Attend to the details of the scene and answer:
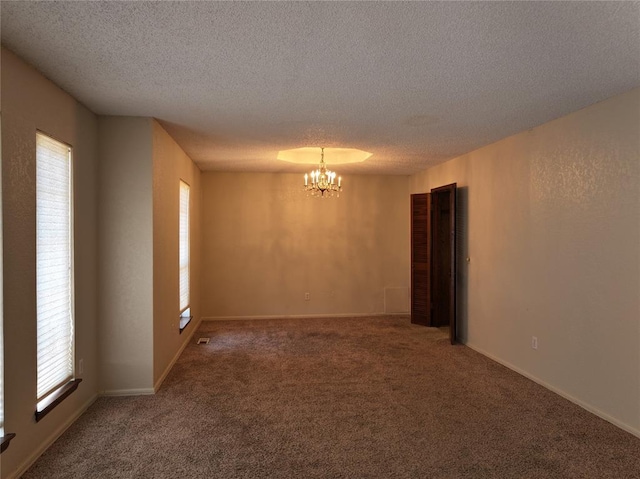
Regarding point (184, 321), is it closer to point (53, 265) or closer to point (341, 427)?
point (53, 265)

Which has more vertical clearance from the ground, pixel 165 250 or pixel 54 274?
pixel 165 250

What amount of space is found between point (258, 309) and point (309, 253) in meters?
1.24

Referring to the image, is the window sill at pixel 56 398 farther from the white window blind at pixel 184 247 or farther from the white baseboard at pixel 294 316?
the white baseboard at pixel 294 316

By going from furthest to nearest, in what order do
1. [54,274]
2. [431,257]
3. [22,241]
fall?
[431,257] → [54,274] → [22,241]

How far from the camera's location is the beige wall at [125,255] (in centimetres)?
345

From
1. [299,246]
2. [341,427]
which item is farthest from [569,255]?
[299,246]

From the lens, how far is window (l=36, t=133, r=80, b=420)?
2.57 metres

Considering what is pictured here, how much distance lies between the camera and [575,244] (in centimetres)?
334

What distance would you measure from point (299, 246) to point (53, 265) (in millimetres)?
4309

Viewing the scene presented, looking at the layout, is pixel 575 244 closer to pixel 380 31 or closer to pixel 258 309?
pixel 380 31

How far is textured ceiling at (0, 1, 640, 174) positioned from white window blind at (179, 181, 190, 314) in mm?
1580

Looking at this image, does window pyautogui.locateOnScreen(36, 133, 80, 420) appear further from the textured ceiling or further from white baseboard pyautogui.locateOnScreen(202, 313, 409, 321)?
white baseboard pyautogui.locateOnScreen(202, 313, 409, 321)

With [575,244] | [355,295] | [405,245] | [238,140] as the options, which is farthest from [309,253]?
[575,244]

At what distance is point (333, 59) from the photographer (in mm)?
2334
